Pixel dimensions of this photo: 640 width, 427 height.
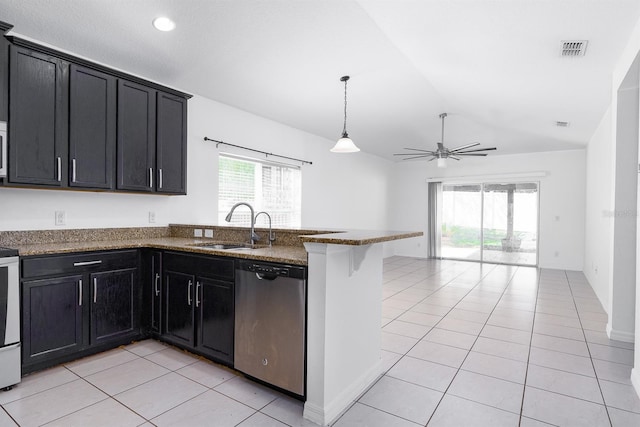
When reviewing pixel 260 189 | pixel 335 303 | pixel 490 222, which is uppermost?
pixel 260 189

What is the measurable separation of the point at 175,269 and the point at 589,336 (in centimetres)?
378

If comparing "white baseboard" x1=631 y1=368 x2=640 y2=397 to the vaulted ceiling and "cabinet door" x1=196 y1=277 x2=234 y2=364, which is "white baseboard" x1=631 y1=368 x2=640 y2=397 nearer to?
the vaulted ceiling

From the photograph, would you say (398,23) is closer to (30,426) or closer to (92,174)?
(92,174)

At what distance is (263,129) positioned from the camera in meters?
5.10

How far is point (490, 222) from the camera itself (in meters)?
7.84

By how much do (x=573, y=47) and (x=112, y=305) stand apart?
4.23 metres

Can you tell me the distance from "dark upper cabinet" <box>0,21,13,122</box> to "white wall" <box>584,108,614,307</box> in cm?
536

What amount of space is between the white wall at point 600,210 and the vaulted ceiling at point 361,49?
1.31 ft

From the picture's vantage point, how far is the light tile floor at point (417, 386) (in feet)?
6.48

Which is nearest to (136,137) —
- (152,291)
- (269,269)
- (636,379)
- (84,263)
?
(84,263)

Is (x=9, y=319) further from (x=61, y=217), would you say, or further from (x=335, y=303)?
(x=335, y=303)

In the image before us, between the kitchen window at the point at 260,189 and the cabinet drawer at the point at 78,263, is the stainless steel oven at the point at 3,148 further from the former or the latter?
the kitchen window at the point at 260,189

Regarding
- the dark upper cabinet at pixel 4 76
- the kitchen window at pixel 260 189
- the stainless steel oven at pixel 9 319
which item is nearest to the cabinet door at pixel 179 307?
the stainless steel oven at pixel 9 319

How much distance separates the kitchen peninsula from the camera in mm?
1938
